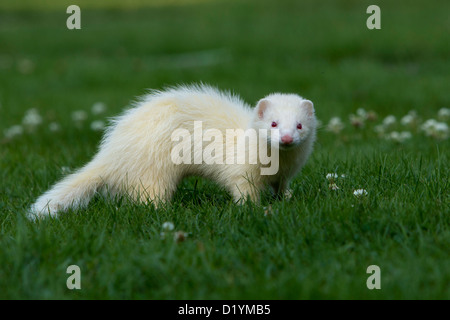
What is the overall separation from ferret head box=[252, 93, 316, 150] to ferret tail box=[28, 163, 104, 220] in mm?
1322

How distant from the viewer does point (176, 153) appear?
429cm

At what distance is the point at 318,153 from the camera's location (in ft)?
19.3

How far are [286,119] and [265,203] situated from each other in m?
0.65

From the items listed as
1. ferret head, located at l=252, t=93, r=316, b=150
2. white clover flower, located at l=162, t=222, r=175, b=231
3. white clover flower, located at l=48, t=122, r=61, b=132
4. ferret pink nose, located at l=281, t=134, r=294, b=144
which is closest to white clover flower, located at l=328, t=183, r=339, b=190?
ferret head, located at l=252, t=93, r=316, b=150

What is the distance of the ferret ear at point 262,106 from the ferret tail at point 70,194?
53.0 inches

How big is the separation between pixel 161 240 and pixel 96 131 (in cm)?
427

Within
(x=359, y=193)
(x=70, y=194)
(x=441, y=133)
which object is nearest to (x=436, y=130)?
(x=441, y=133)

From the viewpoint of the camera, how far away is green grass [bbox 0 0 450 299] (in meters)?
2.85

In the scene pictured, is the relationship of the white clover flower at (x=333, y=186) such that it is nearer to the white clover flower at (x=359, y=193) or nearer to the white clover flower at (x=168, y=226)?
the white clover flower at (x=359, y=193)

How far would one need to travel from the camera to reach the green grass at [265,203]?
9.36ft

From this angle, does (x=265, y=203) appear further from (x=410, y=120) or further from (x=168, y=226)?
(x=410, y=120)

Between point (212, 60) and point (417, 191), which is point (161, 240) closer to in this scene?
point (417, 191)

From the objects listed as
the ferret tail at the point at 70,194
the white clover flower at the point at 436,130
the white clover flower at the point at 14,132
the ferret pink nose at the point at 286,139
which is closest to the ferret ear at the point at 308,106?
the ferret pink nose at the point at 286,139

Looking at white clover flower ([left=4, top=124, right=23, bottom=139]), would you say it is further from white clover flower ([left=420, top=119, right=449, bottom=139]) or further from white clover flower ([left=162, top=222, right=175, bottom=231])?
white clover flower ([left=420, top=119, right=449, bottom=139])
